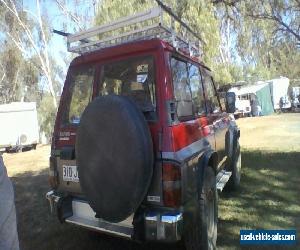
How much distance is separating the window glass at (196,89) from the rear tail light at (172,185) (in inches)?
48.4

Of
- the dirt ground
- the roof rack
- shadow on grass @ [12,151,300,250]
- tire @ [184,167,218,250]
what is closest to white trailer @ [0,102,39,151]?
the dirt ground

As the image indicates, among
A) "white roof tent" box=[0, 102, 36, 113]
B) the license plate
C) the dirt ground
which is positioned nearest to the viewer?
the license plate

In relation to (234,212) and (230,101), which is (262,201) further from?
(230,101)

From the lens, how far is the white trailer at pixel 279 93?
37781 mm

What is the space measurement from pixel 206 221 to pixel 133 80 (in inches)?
60.6

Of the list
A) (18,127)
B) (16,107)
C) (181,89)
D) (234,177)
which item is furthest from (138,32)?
(16,107)

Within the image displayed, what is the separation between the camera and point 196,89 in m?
4.85

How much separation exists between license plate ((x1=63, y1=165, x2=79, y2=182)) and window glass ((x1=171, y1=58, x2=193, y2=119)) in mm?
1194

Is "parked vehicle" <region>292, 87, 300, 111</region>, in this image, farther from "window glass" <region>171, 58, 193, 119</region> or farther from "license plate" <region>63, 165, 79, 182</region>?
"license plate" <region>63, 165, 79, 182</region>

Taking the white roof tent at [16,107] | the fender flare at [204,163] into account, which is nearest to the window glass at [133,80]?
the fender flare at [204,163]

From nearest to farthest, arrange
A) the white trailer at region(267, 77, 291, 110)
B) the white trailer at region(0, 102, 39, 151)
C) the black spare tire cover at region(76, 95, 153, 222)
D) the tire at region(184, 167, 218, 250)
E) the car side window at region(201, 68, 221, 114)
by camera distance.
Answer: the black spare tire cover at region(76, 95, 153, 222) < the tire at region(184, 167, 218, 250) < the car side window at region(201, 68, 221, 114) < the white trailer at region(0, 102, 39, 151) < the white trailer at region(267, 77, 291, 110)

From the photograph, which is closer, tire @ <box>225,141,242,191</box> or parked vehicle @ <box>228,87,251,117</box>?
tire @ <box>225,141,242,191</box>

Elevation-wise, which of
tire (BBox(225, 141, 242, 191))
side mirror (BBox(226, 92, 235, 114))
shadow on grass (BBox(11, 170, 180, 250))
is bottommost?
shadow on grass (BBox(11, 170, 180, 250))

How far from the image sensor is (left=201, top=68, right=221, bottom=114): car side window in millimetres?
5407
